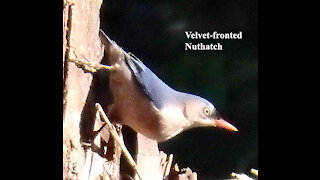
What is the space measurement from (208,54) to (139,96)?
0.78ft

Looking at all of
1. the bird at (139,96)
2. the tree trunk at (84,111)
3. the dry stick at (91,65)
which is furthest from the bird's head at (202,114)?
the dry stick at (91,65)

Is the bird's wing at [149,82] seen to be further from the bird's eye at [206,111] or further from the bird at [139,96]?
the bird's eye at [206,111]

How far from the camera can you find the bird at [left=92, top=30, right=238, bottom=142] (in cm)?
207

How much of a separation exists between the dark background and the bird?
2 centimetres

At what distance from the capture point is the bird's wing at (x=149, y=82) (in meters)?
2.06

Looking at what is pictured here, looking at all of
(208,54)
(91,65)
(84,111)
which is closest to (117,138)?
(84,111)

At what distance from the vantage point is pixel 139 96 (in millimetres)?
2076

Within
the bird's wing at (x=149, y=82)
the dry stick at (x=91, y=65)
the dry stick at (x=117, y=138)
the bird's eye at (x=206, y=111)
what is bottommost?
the dry stick at (x=117, y=138)

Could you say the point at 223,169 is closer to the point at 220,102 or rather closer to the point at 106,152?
the point at 220,102

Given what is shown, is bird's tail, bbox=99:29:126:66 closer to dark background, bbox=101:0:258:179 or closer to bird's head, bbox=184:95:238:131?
dark background, bbox=101:0:258:179

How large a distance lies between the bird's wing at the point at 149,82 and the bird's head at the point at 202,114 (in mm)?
73

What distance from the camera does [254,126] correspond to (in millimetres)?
2039

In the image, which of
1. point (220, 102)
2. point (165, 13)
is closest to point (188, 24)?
point (165, 13)

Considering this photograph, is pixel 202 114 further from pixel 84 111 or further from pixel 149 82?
pixel 84 111
